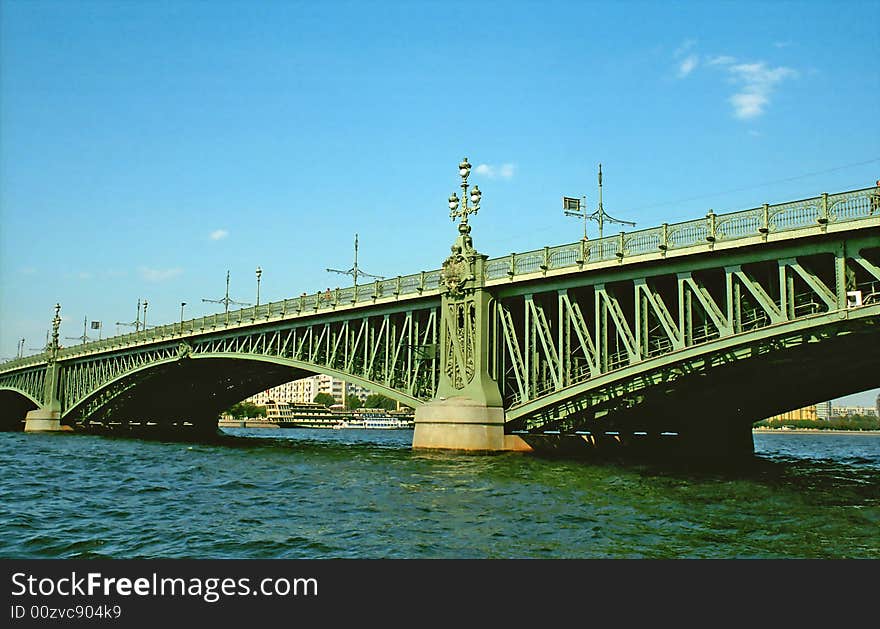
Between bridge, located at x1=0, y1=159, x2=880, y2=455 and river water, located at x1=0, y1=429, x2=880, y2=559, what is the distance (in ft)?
18.1

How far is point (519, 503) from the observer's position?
22406 mm

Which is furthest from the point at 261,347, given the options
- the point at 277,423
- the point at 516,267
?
the point at 277,423

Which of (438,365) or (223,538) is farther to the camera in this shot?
(438,365)

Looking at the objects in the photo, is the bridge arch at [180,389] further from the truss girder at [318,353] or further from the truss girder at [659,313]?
the truss girder at [659,313]

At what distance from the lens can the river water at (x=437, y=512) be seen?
615 inches

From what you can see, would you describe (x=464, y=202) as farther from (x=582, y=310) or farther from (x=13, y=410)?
(x=13, y=410)

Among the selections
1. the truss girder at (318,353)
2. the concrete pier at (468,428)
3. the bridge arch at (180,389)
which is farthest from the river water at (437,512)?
the bridge arch at (180,389)

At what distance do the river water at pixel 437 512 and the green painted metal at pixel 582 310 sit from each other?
5795 mm

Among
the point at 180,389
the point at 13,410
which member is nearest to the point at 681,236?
the point at 180,389

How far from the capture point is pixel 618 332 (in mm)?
38062

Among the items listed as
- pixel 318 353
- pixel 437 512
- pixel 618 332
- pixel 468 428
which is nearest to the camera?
pixel 437 512

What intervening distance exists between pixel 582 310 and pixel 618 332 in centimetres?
697
